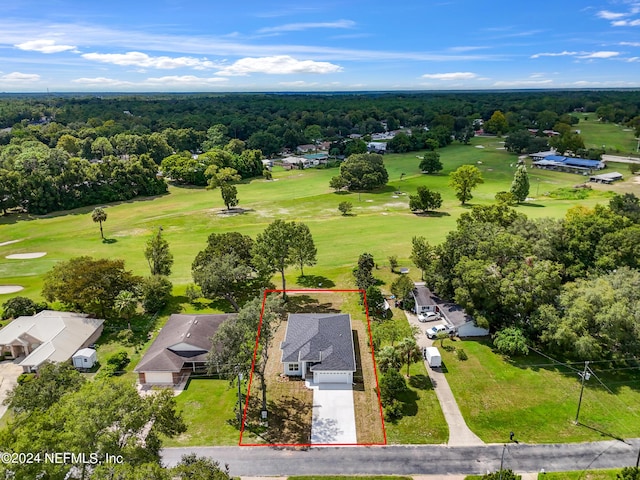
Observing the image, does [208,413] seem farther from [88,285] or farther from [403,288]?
[403,288]

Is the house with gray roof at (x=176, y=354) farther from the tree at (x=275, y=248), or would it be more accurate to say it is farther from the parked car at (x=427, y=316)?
the parked car at (x=427, y=316)

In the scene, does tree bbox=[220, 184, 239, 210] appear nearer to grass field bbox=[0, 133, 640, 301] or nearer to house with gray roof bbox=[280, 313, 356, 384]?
grass field bbox=[0, 133, 640, 301]

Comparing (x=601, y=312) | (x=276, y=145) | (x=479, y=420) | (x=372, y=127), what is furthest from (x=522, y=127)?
(x=479, y=420)

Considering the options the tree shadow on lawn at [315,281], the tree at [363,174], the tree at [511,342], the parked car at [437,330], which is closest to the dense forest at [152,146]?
the tree at [363,174]

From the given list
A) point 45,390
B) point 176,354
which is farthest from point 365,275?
point 45,390

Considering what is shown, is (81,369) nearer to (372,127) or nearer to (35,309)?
(35,309)
